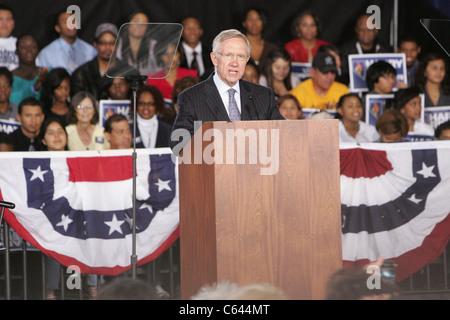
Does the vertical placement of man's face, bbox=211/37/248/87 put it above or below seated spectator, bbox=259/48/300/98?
below

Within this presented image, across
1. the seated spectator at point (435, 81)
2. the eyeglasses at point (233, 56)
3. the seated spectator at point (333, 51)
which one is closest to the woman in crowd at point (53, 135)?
the seated spectator at point (333, 51)

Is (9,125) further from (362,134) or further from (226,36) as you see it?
(226,36)

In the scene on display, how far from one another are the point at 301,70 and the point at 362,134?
1.21 metres

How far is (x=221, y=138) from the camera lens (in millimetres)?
3443

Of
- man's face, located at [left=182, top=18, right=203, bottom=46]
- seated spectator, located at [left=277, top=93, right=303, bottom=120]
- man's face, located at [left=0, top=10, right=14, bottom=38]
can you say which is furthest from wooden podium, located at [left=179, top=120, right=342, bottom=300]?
man's face, located at [left=0, top=10, right=14, bottom=38]

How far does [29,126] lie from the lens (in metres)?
7.54

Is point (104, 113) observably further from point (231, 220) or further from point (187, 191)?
point (231, 220)

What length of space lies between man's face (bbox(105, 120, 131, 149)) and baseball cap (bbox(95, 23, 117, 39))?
151 cm

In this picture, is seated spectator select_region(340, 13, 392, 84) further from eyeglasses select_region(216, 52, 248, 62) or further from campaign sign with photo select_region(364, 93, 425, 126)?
eyeglasses select_region(216, 52, 248, 62)

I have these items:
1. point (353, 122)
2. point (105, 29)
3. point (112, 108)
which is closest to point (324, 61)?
point (353, 122)

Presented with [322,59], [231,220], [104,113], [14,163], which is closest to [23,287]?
[14,163]

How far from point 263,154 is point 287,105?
4.23 meters

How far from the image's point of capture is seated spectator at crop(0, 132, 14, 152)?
7383 millimetres

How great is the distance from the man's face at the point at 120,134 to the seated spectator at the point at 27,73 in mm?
1185
